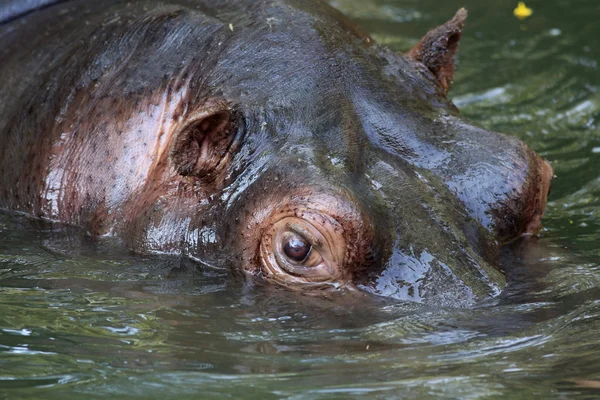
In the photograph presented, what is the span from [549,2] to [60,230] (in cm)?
712

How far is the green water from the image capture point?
3543mm

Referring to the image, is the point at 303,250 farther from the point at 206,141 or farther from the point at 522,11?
the point at 522,11

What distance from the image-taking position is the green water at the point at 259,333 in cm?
354

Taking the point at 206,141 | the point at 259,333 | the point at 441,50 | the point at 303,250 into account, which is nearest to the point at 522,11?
the point at 441,50

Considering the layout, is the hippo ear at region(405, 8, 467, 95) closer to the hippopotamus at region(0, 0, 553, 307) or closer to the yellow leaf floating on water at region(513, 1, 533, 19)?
the hippopotamus at region(0, 0, 553, 307)

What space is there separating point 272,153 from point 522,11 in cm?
668

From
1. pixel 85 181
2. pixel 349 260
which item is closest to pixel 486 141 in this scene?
pixel 349 260

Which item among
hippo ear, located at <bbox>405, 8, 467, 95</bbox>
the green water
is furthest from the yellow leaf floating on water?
the green water

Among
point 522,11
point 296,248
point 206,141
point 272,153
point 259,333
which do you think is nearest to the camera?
point 259,333

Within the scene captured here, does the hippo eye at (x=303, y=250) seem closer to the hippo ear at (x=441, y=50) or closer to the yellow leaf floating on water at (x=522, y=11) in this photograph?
the hippo ear at (x=441, y=50)

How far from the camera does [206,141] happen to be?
4.73 m

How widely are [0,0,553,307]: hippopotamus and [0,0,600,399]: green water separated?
0.14m

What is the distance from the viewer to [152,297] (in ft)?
14.8

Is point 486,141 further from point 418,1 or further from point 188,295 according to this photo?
point 418,1
